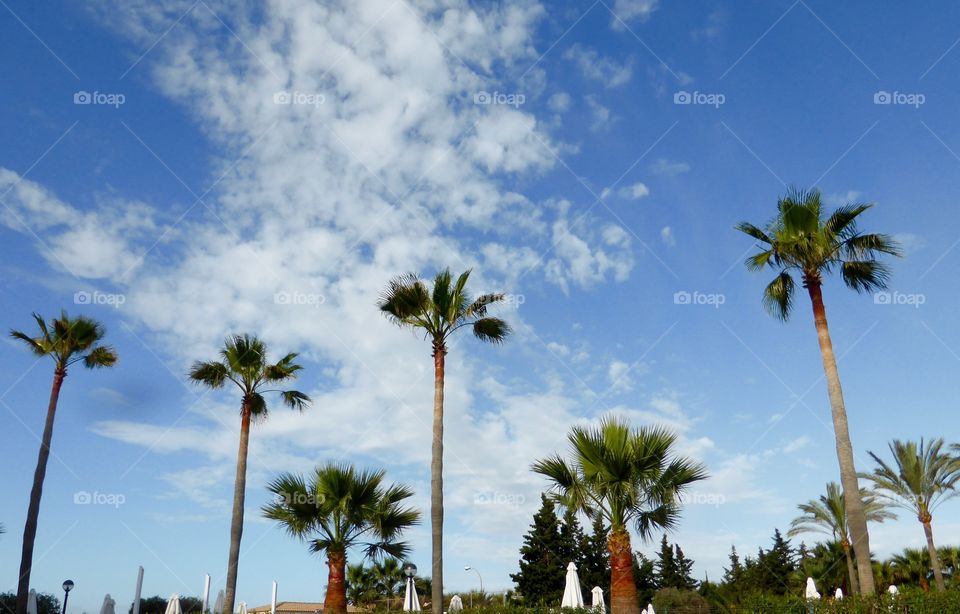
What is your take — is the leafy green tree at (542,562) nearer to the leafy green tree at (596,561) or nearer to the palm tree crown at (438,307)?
the leafy green tree at (596,561)

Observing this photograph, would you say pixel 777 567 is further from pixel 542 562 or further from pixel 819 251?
pixel 819 251

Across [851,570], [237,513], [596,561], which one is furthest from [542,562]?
[237,513]

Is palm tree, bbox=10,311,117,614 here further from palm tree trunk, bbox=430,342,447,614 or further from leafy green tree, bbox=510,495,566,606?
leafy green tree, bbox=510,495,566,606

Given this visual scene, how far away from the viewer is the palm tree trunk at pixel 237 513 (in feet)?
69.8

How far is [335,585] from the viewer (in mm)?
19312

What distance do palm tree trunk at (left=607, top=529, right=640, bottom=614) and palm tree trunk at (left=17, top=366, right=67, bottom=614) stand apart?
60.7ft

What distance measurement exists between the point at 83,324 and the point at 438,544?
18.0m

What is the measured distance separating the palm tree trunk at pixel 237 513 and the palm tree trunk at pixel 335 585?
338cm

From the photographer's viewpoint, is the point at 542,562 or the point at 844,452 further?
the point at 542,562

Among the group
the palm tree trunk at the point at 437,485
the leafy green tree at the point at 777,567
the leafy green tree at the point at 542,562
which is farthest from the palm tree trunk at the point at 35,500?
the leafy green tree at the point at 777,567

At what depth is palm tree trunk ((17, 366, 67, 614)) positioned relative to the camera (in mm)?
22859

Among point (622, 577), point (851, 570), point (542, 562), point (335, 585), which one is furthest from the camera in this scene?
point (542, 562)

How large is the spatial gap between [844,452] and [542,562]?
39.3 meters

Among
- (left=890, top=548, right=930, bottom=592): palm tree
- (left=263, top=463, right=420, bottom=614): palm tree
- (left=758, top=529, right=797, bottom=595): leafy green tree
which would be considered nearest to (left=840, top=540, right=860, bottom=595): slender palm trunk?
(left=890, top=548, right=930, bottom=592): palm tree
